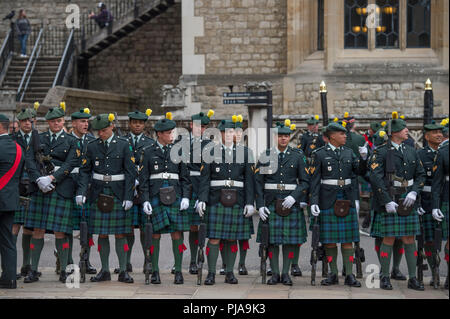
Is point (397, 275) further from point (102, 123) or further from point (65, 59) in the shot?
point (65, 59)

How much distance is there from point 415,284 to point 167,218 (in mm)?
2671

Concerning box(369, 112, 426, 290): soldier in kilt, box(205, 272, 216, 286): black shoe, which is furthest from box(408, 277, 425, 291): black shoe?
box(205, 272, 216, 286): black shoe

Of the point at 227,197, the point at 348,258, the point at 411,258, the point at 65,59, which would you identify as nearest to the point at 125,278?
the point at 227,197

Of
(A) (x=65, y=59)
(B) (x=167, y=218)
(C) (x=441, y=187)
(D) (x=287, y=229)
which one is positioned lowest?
(D) (x=287, y=229)

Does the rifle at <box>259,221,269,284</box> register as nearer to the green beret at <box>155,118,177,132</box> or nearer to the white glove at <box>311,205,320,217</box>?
the white glove at <box>311,205,320,217</box>

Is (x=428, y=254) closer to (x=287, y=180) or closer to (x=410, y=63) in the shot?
(x=287, y=180)

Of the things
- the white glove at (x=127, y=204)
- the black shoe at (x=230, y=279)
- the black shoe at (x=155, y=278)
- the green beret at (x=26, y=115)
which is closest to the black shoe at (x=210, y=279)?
the black shoe at (x=230, y=279)

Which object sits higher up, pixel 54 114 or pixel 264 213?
pixel 54 114

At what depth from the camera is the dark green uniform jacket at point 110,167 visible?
9.23m

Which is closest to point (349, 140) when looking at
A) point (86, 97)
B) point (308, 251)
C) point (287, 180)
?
point (308, 251)

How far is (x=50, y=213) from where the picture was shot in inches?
368

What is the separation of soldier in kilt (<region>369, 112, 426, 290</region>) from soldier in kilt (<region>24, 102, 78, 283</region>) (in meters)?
3.30

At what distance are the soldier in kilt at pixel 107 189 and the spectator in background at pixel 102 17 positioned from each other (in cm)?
1531

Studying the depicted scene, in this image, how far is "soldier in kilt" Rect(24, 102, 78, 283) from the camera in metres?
9.33
